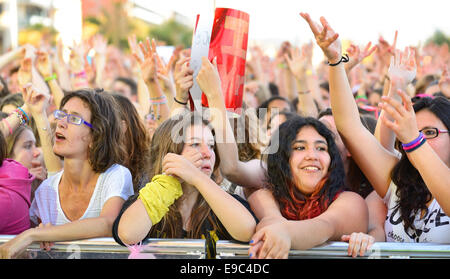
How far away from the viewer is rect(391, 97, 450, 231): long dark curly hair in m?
2.51

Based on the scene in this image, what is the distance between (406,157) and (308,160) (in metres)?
0.49

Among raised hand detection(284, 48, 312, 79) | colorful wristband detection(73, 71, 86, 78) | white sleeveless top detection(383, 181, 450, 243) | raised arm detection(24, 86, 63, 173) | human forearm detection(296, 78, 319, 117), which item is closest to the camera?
white sleeveless top detection(383, 181, 450, 243)

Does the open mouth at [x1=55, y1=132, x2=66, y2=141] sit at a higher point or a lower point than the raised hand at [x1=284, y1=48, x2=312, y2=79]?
lower

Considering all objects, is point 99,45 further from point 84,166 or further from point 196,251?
point 196,251

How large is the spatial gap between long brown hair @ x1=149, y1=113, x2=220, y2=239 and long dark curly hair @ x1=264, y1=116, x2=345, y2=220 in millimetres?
358

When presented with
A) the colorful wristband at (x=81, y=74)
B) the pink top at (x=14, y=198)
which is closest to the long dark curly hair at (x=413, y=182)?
the pink top at (x=14, y=198)

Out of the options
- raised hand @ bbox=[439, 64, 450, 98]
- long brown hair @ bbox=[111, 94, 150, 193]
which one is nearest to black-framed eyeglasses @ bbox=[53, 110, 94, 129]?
long brown hair @ bbox=[111, 94, 150, 193]

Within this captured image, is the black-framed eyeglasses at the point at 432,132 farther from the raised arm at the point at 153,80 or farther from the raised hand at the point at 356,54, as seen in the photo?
the raised arm at the point at 153,80

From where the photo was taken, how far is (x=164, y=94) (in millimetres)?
3916

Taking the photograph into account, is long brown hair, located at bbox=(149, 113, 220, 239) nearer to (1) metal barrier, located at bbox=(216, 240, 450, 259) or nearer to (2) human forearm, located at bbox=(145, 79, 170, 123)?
(1) metal barrier, located at bbox=(216, 240, 450, 259)

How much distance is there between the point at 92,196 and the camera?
9.36 feet

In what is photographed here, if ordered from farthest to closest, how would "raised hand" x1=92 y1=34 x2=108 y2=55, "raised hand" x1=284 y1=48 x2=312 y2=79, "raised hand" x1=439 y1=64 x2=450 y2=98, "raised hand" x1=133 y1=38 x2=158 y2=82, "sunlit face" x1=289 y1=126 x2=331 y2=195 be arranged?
"raised hand" x1=92 y1=34 x2=108 y2=55
"raised hand" x1=284 y1=48 x2=312 y2=79
"raised hand" x1=439 y1=64 x2=450 y2=98
"raised hand" x1=133 y1=38 x2=158 y2=82
"sunlit face" x1=289 y1=126 x2=331 y2=195

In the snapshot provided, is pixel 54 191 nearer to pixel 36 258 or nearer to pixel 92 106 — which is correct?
pixel 92 106
